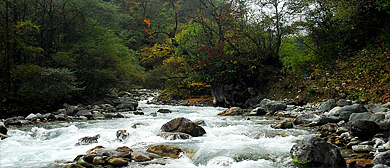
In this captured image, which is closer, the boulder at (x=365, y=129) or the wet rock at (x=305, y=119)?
the boulder at (x=365, y=129)

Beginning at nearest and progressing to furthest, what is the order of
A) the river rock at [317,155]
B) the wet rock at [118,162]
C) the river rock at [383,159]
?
1. the river rock at [383,159]
2. the river rock at [317,155]
3. the wet rock at [118,162]

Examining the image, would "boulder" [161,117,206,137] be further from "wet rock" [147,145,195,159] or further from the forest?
the forest

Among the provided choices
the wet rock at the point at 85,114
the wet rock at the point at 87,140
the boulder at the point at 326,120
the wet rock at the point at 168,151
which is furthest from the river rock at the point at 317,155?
the wet rock at the point at 85,114

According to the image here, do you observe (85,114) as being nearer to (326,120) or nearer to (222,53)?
(222,53)

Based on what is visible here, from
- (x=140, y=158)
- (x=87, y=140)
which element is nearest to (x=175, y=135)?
(x=140, y=158)

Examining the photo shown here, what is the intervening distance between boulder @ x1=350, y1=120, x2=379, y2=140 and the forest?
5.19m

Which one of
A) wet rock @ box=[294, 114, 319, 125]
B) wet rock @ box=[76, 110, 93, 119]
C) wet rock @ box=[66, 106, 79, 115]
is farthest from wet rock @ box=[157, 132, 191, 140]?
wet rock @ box=[66, 106, 79, 115]

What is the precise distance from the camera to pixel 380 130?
225 inches

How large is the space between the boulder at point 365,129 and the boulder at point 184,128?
11.5 ft

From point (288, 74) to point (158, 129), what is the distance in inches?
381

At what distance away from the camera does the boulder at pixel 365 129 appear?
5672 mm

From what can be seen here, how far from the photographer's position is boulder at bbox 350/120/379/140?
5.67 metres

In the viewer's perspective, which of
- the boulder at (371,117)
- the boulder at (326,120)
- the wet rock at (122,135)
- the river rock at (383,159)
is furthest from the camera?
the boulder at (326,120)

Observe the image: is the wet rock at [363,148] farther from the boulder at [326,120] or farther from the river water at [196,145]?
the boulder at [326,120]
